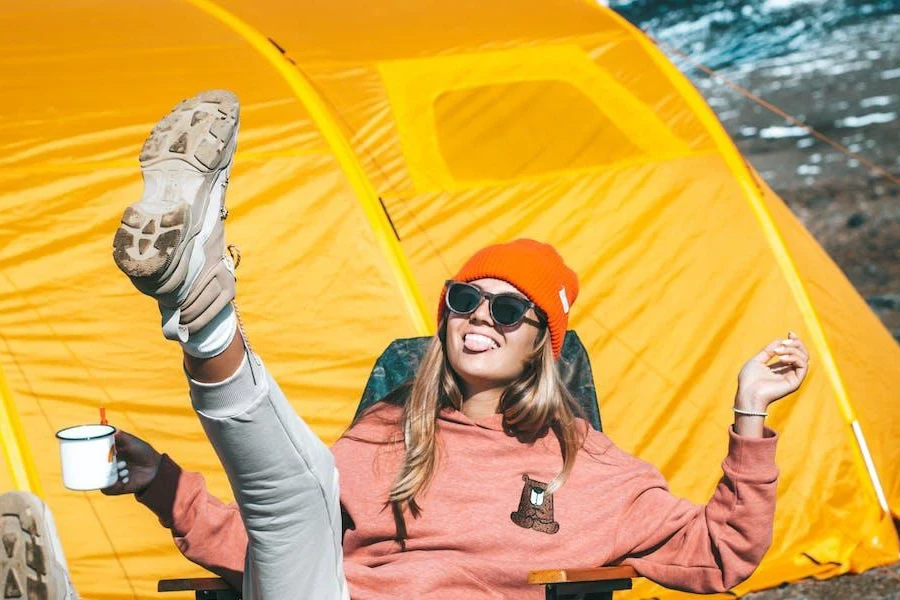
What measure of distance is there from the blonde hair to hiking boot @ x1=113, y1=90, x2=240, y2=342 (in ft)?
2.94

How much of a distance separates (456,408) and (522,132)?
6.43ft

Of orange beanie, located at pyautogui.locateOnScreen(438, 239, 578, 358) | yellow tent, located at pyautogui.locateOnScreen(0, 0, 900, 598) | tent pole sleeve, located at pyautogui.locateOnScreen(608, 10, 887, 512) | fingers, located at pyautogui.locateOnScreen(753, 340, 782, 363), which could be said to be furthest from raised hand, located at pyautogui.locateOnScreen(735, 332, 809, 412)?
tent pole sleeve, located at pyautogui.locateOnScreen(608, 10, 887, 512)

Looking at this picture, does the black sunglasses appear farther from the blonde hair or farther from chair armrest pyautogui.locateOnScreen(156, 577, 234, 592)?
chair armrest pyautogui.locateOnScreen(156, 577, 234, 592)

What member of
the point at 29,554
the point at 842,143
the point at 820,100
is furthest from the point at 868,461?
the point at 820,100

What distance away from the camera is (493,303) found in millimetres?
3117

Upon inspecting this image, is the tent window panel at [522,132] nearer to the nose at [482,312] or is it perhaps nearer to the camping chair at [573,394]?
the camping chair at [573,394]

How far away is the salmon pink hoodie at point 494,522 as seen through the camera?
2.90 metres

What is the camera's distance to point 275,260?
13.9ft

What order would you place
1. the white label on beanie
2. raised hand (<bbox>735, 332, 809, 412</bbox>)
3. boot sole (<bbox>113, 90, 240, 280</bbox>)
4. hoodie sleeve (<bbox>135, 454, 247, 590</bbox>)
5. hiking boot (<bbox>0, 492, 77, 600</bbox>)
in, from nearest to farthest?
boot sole (<bbox>113, 90, 240, 280</bbox>), hiking boot (<bbox>0, 492, 77, 600</bbox>), raised hand (<bbox>735, 332, 809, 412</bbox>), hoodie sleeve (<bbox>135, 454, 247, 590</bbox>), the white label on beanie

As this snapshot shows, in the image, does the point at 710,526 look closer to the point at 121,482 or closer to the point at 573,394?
the point at 573,394

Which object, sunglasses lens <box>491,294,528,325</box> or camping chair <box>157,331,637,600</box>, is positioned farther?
sunglasses lens <box>491,294,528,325</box>

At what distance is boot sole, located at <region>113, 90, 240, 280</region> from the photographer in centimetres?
211

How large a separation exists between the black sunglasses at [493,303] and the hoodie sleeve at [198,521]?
0.69m

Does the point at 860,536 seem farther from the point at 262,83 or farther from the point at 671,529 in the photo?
the point at 262,83
